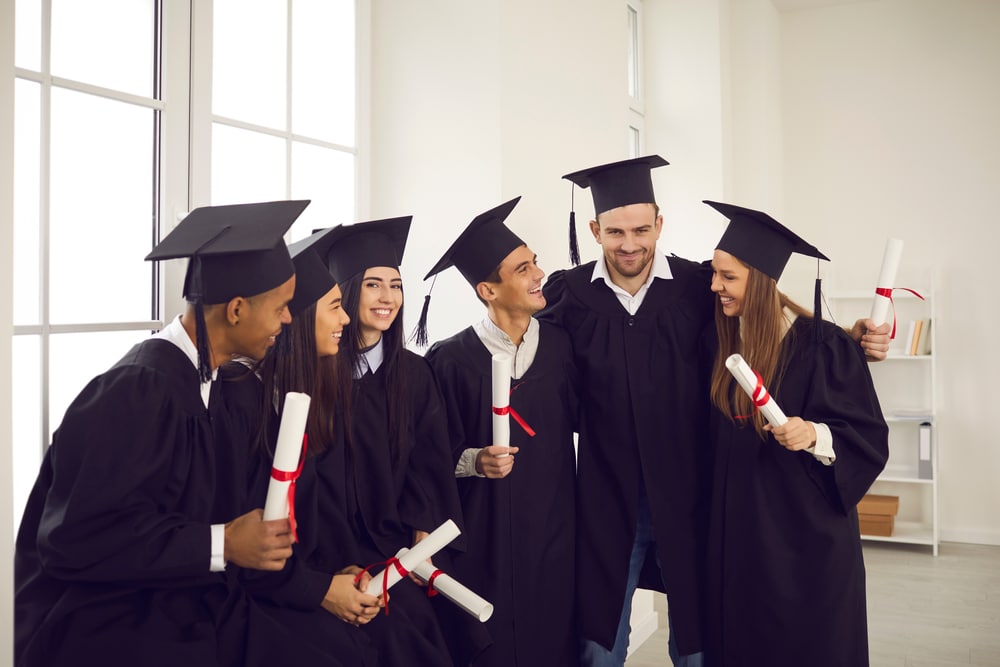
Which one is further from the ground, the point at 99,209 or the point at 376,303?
the point at 99,209

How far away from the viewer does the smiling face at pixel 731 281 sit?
2.49 metres

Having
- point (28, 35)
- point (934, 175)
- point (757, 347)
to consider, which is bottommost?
point (757, 347)

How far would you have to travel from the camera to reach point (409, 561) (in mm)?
1951

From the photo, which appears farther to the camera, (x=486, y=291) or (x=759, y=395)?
(x=486, y=291)

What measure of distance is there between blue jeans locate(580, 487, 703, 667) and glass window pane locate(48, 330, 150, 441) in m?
1.54

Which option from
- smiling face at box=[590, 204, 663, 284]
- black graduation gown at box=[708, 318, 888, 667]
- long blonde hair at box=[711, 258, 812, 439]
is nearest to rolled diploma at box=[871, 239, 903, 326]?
black graduation gown at box=[708, 318, 888, 667]

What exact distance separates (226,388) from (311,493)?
1.02 feet

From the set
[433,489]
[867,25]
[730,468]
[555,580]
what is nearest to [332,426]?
[433,489]

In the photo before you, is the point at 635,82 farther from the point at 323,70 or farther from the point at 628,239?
the point at 628,239

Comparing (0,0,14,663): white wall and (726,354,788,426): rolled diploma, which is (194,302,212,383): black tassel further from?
(726,354,788,426): rolled diploma

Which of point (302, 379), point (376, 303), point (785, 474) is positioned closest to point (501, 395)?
point (376, 303)

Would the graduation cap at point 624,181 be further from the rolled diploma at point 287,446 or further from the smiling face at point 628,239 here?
the rolled diploma at point 287,446

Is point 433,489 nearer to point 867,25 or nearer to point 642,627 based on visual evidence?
point 642,627

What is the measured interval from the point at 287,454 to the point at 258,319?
0.94ft
